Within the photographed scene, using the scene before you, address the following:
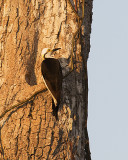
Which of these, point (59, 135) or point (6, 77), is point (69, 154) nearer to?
point (59, 135)

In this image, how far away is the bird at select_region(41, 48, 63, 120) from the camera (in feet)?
14.5

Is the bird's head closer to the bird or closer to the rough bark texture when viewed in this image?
the bird

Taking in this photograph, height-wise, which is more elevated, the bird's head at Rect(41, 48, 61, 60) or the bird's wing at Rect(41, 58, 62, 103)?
the bird's head at Rect(41, 48, 61, 60)

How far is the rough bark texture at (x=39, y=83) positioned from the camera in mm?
4402

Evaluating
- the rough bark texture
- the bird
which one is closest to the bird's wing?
the bird

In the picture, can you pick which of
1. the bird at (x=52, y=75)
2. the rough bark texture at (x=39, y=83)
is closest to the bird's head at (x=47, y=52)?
the bird at (x=52, y=75)

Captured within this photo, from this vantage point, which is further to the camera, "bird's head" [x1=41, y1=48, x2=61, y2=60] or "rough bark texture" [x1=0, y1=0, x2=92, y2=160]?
"bird's head" [x1=41, y1=48, x2=61, y2=60]

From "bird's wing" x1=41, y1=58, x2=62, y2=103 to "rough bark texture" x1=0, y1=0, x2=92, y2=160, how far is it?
11 centimetres

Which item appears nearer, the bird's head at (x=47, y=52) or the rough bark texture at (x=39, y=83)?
the rough bark texture at (x=39, y=83)

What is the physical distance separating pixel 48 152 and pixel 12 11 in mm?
1623

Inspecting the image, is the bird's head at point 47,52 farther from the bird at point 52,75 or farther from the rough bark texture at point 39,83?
the rough bark texture at point 39,83

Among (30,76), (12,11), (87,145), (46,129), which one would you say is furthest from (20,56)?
(87,145)

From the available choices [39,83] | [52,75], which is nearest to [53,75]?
[52,75]

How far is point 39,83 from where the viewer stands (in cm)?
470
